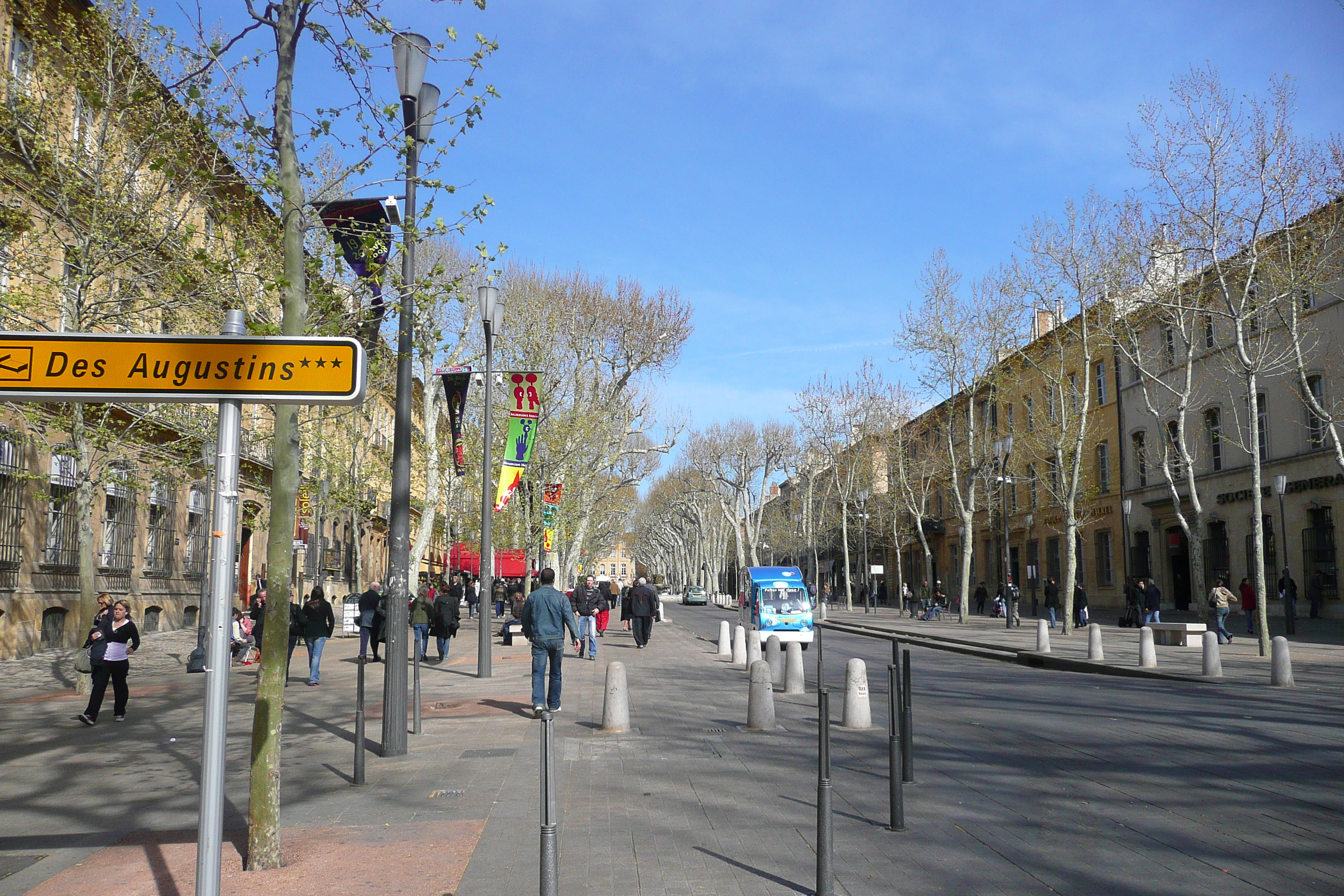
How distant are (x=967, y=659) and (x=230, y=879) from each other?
19968mm

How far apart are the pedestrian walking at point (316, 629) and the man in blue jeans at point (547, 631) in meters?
6.68

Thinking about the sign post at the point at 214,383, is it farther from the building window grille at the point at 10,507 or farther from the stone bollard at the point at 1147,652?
the building window grille at the point at 10,507

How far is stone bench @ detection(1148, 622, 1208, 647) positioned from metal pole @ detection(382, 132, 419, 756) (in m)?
18.7

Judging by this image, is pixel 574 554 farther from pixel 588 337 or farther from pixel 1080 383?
pixel 1080 383

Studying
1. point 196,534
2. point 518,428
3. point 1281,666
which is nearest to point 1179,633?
point 1281,666

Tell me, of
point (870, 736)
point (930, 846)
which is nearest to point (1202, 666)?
point (870, 736)

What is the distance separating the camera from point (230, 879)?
591 centimetres

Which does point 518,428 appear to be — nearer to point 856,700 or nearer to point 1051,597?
point 856,700

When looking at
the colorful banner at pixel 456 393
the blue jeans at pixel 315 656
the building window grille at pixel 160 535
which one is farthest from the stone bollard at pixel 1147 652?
the building window grille at pixel 160 535

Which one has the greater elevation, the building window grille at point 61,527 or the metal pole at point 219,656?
the building window grille at point 61,527

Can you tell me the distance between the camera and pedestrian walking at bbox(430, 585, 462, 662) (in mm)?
21828

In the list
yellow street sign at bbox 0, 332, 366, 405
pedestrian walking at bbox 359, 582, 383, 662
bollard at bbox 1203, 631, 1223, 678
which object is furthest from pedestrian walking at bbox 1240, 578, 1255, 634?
yellow street sign at bbox 0, 332, 366, 405

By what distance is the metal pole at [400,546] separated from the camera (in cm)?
1009

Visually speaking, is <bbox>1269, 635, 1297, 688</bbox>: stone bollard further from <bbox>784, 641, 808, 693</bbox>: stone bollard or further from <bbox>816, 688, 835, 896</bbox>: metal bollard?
<bbox>816, 688, 835, 896</bbox>: metal bollard
